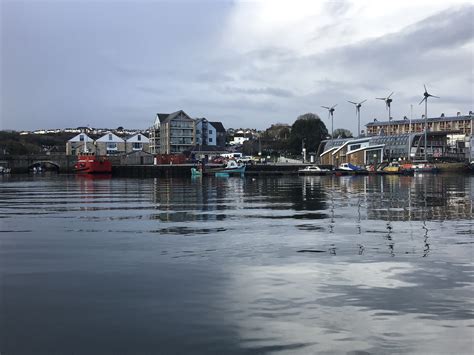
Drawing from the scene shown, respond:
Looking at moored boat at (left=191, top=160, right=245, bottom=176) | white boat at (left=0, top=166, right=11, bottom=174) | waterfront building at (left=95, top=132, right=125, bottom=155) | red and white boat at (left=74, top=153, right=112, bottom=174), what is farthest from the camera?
waterfront building at (left=95, top=132, right=125, bottom=155)

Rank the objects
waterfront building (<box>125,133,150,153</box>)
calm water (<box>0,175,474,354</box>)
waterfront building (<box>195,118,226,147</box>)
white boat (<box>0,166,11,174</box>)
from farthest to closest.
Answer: waterfront building (<box>125,133,150,153</box>) < waterfront building (<box>195,118,226,147</box>) < white boat (<box>0,166,11,174</box>) < calm water (<box>0,175,474,354</box>)

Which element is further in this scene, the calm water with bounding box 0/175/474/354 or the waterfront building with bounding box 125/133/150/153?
the waterfront building with bounding box 125/133/150/153

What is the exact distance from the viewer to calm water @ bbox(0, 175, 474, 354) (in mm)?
7445

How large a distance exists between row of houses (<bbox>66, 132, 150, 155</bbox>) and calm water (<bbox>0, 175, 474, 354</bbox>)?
487 feet

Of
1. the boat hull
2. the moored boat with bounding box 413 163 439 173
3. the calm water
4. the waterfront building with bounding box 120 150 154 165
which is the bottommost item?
the calm water

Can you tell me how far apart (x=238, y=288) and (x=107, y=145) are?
160650 mm

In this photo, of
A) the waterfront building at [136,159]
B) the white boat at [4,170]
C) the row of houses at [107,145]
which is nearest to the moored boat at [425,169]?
the waterfront building at [136,159]

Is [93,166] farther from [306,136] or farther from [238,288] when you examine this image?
[238,288]


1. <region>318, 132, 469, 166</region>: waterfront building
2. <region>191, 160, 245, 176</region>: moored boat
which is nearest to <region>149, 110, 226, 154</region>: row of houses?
<region>318, 132, 469, 166</region>: waterfront building

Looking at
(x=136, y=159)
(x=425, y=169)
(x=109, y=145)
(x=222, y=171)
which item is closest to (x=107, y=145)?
(x=109, y=145)

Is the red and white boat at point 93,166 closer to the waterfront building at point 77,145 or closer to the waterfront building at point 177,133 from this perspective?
the waterfront building at point 177,133

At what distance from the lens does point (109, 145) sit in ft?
541

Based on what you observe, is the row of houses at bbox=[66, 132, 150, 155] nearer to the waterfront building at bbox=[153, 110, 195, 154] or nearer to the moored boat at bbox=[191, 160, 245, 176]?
the waterfront building at bbox=[153, 110, 195, 154]

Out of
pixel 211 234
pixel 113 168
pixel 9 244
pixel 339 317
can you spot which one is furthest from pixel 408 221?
pixel 113 168
